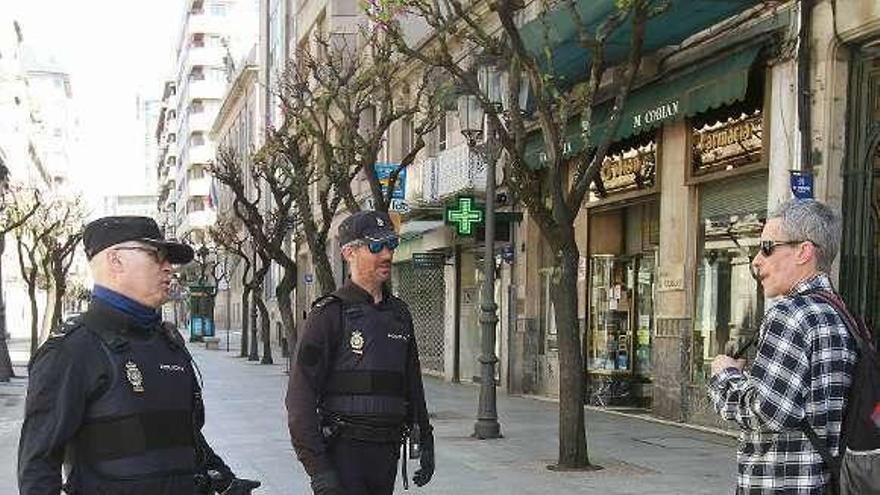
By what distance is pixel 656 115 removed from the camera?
539 inches

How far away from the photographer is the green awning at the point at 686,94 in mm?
11922

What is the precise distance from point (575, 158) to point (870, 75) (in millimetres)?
6670

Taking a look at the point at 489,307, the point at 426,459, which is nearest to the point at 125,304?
the point at 426,459

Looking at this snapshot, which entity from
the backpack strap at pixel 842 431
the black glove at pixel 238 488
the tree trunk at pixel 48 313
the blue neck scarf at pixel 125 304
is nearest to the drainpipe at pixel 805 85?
the backpack strap at pixel 842 431

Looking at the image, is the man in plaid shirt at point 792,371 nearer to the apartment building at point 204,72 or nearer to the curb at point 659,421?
the curb at point 659,421

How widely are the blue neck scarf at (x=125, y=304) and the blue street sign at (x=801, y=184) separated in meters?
8.43

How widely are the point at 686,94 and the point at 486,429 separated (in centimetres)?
502

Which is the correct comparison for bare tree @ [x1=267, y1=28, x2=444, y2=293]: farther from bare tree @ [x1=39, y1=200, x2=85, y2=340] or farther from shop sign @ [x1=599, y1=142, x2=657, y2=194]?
bare tree @ [x1=39, y1=200, x2=85, y2=340]

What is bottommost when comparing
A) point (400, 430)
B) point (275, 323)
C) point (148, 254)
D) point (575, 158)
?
point (275, 323)

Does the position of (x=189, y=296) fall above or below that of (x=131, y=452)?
below

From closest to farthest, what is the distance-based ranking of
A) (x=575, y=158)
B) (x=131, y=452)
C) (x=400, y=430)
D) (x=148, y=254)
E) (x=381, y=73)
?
1. (x=131, y=452)
2. (x=148, y=254)
3. (x=400, y=430)
4. (x=381, y=73)
5. (x=575, y=158)

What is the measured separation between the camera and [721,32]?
41.7 ft

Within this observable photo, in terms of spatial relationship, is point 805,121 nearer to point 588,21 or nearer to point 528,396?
point 588,21

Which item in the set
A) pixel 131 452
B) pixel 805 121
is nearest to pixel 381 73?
pixel 805 121
